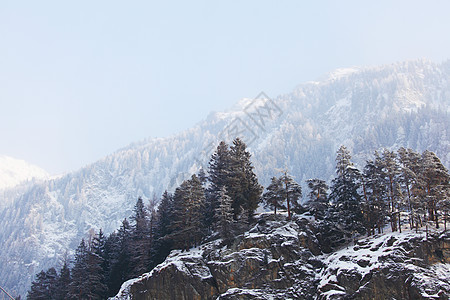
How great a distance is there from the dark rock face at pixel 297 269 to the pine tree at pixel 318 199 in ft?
8.45

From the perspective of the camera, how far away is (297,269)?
132ft

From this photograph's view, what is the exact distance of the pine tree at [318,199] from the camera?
154 feet

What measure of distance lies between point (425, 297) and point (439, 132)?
152m

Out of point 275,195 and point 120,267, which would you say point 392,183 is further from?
point 120,267

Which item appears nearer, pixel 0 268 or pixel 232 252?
pixel 232 252

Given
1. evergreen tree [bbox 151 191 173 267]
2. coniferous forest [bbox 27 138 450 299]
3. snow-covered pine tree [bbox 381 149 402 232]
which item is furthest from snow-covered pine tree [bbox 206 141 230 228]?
snow-covered pine tree [bbox 381 149 402 232]

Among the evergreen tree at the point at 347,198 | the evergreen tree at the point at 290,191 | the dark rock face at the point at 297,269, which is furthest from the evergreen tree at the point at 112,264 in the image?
the evergreen tree at the point at 347,198

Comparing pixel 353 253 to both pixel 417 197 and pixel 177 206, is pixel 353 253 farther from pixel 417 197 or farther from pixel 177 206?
pixel 177 206

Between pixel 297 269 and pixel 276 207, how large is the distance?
11657 mm

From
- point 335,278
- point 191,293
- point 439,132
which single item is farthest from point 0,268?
point 439,132

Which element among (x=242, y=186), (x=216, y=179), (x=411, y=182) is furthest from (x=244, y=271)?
(x=411, y=182)

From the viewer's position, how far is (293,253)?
4169cm

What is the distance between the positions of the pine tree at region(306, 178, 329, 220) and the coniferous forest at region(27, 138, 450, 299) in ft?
0.44

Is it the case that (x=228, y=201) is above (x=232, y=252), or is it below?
above
